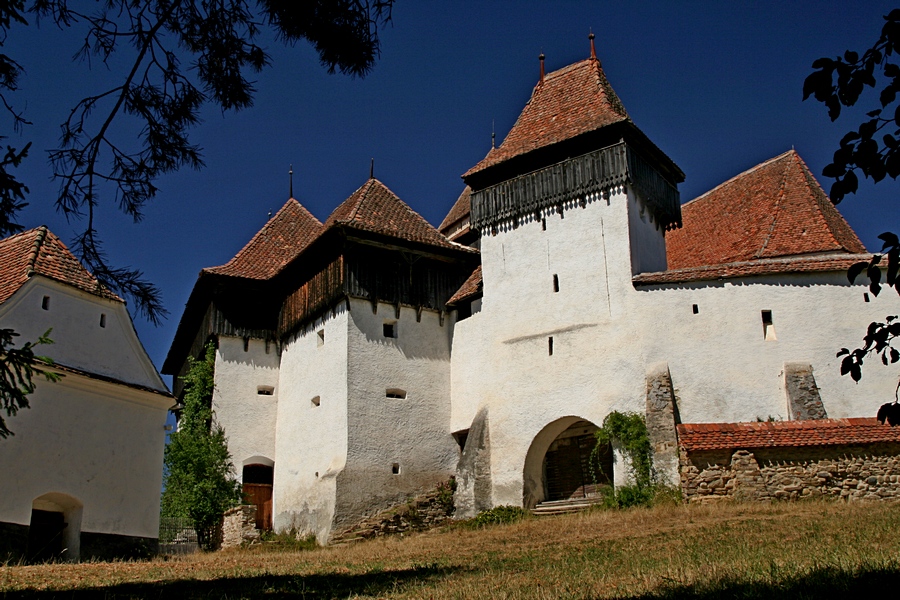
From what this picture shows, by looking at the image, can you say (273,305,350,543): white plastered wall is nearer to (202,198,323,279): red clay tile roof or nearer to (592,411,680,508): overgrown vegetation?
(202,198,323,279): red clay tile roof

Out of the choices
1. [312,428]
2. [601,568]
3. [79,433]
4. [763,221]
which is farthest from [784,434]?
[79,433]

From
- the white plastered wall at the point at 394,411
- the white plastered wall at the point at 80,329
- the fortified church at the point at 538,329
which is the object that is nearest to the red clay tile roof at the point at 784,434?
the fortified church at the point at 538,329

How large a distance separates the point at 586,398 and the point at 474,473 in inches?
127

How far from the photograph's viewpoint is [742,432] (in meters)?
16.6

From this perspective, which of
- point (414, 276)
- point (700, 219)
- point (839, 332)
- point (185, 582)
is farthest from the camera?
point (700, 219)

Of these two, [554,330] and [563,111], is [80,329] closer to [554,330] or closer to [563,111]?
[554,330]

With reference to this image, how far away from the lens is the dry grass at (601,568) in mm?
7668

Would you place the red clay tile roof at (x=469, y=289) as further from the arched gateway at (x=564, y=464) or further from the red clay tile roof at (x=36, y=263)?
the red clay tile roof at (x=36, y=263)

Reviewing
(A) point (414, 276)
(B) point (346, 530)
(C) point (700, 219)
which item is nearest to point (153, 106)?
(B) point (346, 530)

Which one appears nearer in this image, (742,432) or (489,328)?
(742,432)

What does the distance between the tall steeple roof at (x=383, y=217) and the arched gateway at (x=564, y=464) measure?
5.71m

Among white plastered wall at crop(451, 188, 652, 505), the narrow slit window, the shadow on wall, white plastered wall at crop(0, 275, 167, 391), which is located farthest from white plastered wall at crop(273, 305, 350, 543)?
the shadow on wall

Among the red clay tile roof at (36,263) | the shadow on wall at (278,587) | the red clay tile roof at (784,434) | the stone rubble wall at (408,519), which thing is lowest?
the shadow on wall at (278,587)

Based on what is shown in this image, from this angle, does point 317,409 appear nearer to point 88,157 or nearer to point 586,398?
point 586,398
